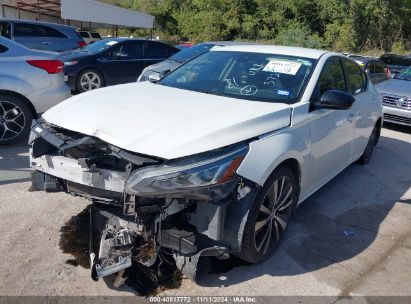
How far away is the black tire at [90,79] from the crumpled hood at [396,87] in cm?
657

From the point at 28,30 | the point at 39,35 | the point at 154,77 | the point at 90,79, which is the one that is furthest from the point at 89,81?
the point at 154,77

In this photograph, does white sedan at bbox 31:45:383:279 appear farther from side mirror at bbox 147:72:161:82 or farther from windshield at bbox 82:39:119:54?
windshield at bbox 82:39:119:54

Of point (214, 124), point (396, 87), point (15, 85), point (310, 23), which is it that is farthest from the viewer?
point (310, 23)

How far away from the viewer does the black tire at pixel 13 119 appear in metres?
5.81

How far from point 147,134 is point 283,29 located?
39272 mm

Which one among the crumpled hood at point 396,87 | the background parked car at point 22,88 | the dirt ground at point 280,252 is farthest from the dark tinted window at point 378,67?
the background parked car at point 22,88

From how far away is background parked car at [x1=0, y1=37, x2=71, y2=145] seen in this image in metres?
5.80

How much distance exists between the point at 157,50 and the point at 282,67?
8.26 meters

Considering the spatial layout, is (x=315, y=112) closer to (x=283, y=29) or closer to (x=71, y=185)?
(x=71, y=185)

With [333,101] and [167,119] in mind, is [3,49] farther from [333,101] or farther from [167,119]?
[333,101]

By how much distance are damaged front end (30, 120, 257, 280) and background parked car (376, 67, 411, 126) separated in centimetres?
698

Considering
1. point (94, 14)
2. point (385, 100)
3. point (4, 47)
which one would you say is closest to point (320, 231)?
point (4, 47)

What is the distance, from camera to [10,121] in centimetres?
588

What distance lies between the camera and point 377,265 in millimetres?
3609
